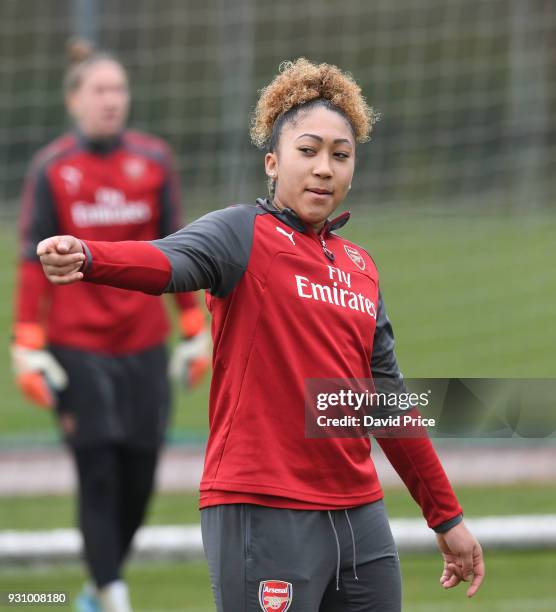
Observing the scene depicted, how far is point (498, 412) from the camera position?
3062mm

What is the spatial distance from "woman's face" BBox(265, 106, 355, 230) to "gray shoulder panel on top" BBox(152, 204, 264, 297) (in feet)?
0.40

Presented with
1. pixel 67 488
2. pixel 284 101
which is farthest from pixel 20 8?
pixel 284 101

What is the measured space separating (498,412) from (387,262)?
31.4ft

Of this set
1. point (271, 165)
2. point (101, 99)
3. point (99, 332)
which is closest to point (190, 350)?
point (99, 332)

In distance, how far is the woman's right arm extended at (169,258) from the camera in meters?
2.42

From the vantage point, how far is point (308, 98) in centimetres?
293

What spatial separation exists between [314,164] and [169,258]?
0.46m

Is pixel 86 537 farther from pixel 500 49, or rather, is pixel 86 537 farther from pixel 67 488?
pixel 500 49

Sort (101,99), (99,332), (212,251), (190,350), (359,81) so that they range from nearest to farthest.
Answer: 1. (212,251)
2. (99,332)
3. (101,99)
4. (190,350)
5. (359,81)

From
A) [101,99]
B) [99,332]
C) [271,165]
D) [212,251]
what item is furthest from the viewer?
[101,99]

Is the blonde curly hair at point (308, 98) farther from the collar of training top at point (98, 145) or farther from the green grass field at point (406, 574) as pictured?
the green grass field at point (406, 574)

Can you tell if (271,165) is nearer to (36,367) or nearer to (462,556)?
(462,556)

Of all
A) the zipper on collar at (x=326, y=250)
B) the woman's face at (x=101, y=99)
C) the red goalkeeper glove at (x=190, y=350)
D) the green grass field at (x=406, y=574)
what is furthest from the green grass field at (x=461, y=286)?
the zipper on collar at (x=326, y=250)

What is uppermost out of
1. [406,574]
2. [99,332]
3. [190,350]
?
[99,332]
